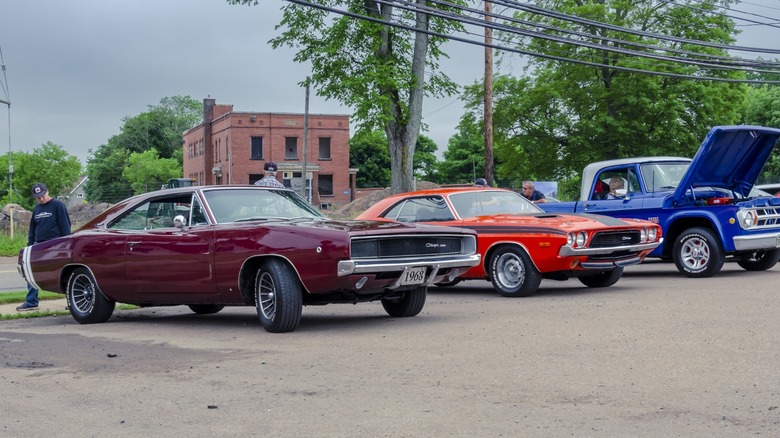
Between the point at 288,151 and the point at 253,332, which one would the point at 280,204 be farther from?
the point at 288,151

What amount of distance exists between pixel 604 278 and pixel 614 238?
49.4 inches

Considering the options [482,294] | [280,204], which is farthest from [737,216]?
[280,204]

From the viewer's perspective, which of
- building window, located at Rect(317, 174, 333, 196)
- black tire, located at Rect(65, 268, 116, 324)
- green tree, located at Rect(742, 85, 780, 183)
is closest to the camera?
black tire, located at Rect(65, 268, 116, 324)

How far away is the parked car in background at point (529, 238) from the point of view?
511 inches

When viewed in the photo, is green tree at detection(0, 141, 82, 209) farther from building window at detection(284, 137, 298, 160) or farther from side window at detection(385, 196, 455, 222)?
side window at detection(385, 196, 455, 222)

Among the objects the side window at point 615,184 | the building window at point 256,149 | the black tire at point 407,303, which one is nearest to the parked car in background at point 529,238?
the black tire at point 407,303

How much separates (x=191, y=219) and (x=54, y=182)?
108 metres

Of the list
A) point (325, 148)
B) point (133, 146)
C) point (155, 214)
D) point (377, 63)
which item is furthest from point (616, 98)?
point (133, 146)

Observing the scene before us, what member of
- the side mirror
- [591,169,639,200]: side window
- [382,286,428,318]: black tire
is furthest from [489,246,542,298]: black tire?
the side mirror

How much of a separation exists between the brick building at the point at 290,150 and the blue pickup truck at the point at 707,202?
58381mm

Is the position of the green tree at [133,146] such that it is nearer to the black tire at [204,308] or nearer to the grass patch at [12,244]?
the grass patch at [12,244]

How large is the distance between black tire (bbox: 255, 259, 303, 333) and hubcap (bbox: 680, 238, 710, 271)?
8122 mm

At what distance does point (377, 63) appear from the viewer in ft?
99.5

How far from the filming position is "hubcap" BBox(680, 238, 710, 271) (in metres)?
15.7
